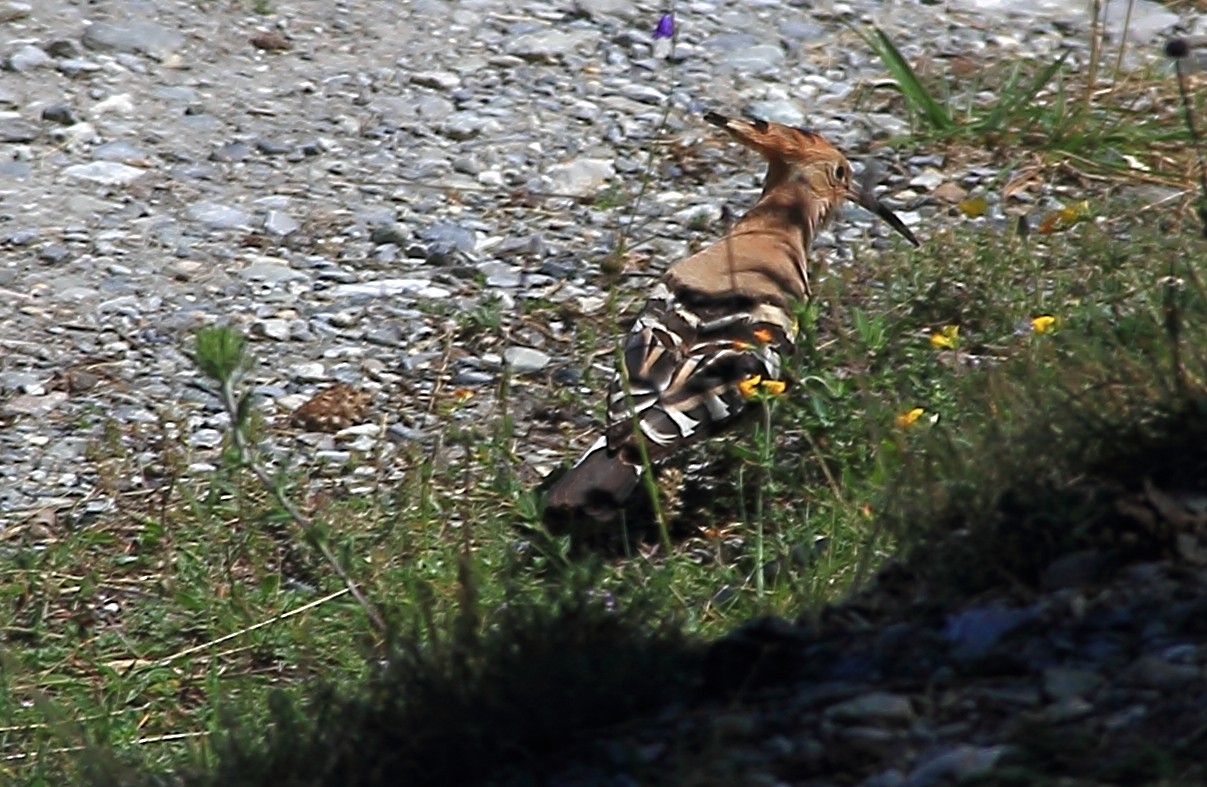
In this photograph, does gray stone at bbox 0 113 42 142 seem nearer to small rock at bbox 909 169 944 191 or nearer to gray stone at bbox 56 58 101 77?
gray stone at bbox 56 58 101 77

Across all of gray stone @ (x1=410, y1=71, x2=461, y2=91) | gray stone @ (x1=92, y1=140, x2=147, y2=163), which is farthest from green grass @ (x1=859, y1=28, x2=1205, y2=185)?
gray stone @ (x1=92, y1=140, x2=147, y2=163)

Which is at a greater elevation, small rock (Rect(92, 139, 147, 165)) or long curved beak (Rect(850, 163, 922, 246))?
long curved beak (Rect(850, 163, 922, 246))

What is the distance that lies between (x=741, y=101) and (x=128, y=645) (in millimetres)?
3285

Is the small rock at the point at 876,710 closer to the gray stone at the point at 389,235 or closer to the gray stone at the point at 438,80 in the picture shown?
the gray stone at the point at 389,235

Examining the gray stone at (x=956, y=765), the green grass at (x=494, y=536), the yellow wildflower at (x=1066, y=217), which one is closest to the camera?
the gray stone at (x=956, y=765)

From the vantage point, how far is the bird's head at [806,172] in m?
5.62

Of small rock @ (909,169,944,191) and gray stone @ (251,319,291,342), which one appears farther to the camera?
small rock @ (909,169,944,191)

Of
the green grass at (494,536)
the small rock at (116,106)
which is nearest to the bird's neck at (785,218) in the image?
the green grass at (494,536)

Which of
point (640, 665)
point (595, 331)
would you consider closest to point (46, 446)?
point (595, 331)

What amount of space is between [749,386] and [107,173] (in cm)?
274

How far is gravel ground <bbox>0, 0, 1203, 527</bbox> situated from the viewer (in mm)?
5133

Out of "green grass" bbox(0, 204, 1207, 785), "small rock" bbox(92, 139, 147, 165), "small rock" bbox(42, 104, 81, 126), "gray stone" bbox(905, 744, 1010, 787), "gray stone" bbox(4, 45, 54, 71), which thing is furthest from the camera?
"gray stone" bbox(4, 45, 54, 71)

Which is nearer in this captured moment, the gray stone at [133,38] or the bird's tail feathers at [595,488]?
the bird's tail feathers at [595,488]

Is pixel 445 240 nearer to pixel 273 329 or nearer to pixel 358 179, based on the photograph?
pixel 358 179
